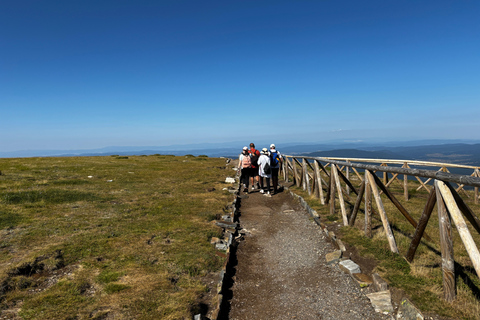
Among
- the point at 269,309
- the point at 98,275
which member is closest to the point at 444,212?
the point at 269,309

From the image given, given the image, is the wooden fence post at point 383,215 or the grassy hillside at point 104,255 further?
the wooden fence post at point 383,215

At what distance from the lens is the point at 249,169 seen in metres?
18.1

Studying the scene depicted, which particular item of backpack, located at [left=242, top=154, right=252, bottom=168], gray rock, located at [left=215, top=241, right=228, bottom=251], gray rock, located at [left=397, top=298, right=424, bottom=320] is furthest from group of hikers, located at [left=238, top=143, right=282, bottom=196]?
gray rock, located at [left=397, top=298, right=424, bottom=320]

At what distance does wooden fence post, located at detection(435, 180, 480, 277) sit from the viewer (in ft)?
14.1

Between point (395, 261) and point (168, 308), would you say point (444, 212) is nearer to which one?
point (395, 261)

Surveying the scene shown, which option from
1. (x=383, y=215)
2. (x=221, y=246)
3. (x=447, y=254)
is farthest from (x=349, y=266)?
(x=221, y=246)

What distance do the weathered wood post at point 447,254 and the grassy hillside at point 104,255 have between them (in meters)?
5.08

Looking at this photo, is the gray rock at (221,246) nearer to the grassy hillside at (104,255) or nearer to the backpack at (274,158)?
the grassy hillside at (104,255)

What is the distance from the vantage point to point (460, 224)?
448 cm

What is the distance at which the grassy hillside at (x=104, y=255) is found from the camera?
541cm

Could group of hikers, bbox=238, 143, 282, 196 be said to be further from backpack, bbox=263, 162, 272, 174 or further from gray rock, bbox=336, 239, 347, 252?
gray rock, bbox=336, 239, 347, 252

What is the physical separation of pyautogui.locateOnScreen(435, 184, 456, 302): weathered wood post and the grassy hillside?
5083 millimetres

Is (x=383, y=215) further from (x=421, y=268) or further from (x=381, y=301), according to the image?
(x=381, y=301)

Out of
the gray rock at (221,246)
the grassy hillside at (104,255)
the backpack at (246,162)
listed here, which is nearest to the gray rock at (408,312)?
the grassy hillside at (104,255)
